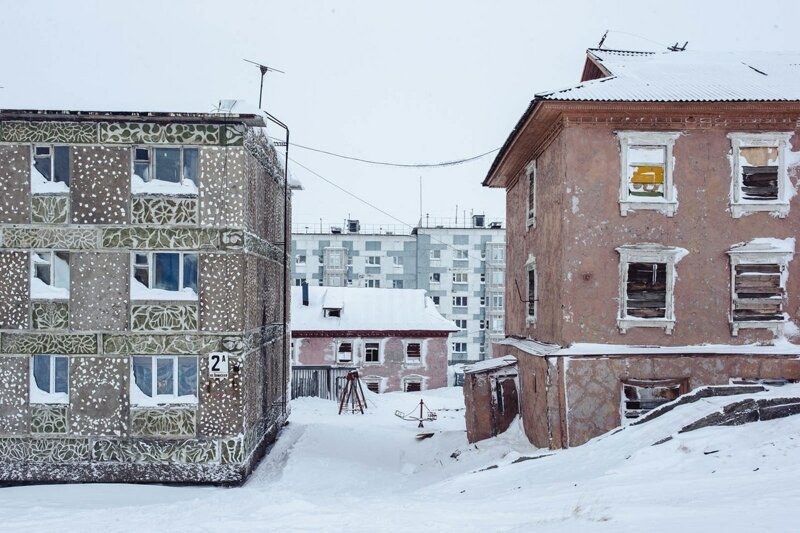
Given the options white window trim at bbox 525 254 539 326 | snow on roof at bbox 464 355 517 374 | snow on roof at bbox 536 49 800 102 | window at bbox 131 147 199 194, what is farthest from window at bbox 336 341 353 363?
snow on roof at bbox 536 49 800 102

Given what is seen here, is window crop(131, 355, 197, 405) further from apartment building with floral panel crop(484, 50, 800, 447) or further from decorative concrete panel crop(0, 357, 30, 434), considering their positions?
apartment building with floral panel crop(484, 50, 800, 447)

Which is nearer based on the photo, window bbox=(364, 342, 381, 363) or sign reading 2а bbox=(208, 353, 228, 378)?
sign reading 2а bbox=(208, 353, 228, 378)

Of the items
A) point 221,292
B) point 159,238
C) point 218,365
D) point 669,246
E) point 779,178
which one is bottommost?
point 218,365

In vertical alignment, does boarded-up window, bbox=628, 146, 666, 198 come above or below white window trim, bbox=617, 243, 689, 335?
above

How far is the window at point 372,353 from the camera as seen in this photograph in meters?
41.5

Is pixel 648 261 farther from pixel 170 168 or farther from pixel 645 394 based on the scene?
pixel 170 168

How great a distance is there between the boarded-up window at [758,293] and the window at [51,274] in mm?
17540

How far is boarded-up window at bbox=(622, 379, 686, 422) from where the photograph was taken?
1556 centimetres

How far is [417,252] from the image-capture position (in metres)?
65.2

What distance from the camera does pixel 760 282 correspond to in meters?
16.1

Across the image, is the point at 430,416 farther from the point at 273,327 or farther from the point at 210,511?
the point at 210,511

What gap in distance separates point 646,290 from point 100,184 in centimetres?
1455

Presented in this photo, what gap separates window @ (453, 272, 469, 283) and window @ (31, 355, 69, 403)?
168 feet

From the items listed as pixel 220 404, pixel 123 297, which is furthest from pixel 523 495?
pixel 123 297
